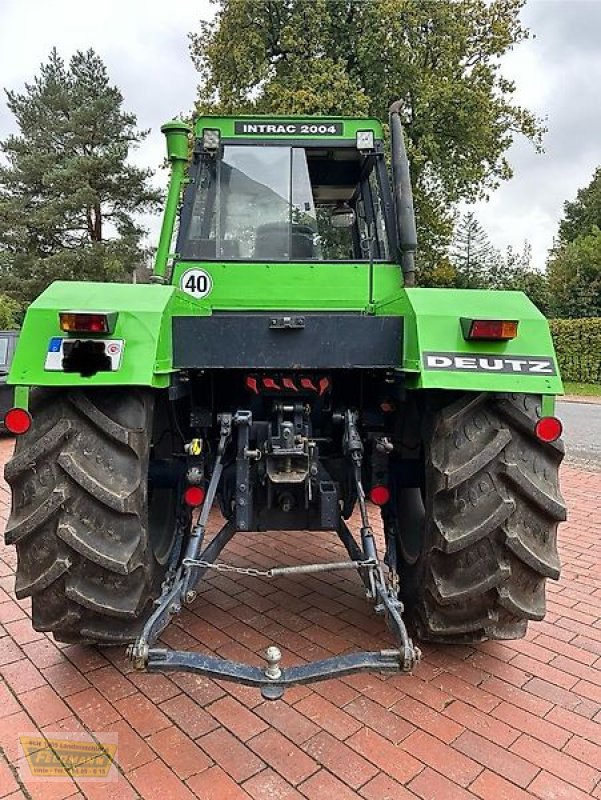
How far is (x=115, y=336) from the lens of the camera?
2.61m

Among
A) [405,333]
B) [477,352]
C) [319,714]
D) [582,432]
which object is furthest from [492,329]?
[582,432]

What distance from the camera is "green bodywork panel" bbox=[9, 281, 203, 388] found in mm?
2551

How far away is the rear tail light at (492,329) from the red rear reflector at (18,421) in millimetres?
1846

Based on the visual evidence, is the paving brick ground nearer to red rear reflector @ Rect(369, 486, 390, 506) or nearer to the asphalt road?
red rear reflector @ Rect(369, 486, 390, 506)

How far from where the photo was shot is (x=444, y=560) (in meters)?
2.83

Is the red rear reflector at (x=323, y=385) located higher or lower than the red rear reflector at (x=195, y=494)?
higher

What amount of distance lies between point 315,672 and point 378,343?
142 centimetres

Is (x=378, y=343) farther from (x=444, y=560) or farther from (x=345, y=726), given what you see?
(x=345, y=726)

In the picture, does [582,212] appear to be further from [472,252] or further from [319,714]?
[319,714]

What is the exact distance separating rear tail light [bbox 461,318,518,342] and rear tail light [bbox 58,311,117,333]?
1443 mm

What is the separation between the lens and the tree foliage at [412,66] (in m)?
19.7

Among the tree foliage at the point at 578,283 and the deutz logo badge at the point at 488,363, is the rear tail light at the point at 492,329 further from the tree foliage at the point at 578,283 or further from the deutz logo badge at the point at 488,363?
the tree foliage at the point at 578,283

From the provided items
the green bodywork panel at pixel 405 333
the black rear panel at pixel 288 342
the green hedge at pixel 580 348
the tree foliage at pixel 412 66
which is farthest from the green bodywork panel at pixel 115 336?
the green hedge at pixel 580 348

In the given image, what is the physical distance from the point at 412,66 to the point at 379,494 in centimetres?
1991
